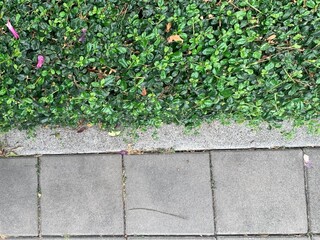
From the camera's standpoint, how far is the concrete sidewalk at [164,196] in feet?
9.46

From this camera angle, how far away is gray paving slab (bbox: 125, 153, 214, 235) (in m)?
2.91

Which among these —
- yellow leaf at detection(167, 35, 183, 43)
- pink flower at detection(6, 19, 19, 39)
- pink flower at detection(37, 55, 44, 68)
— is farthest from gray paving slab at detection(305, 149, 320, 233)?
pink flower at detection(6, 19, 19, 39)

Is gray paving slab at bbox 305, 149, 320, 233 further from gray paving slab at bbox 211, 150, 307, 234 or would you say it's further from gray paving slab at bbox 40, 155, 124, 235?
gray paving slab at bbox 40, 155, 124, 235

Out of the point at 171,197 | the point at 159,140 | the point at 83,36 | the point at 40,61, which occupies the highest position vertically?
the point at 83,36

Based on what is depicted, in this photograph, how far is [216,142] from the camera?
2.91 metres

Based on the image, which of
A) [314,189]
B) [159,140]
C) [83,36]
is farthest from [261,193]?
[83,36]

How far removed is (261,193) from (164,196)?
613 millimetres

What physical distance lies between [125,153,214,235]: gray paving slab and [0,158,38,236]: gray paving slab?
0.61m

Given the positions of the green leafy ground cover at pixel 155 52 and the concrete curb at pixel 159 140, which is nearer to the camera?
the green leafy ground cover at pixel 155 52

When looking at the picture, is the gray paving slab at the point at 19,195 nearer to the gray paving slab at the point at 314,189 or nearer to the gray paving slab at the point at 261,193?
the gray paving slab at the point at 261,193

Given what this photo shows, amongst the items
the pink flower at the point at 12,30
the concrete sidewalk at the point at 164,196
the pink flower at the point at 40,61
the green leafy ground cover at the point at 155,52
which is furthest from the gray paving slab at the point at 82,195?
the pink flower at the point at 12,30

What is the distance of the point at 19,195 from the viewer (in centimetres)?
296

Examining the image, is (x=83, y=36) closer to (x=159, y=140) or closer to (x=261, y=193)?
(x=159, y=140)

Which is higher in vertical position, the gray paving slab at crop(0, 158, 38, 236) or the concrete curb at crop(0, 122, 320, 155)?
the concrete curb at crop(0, 122, 320, 155)
